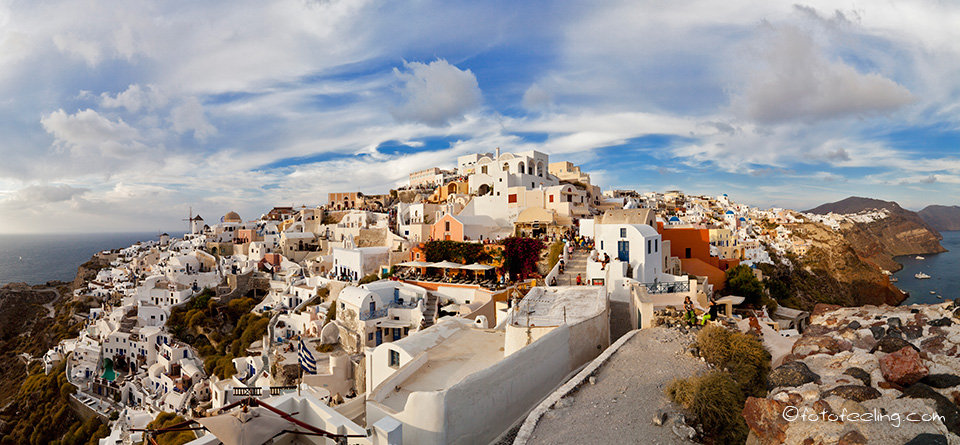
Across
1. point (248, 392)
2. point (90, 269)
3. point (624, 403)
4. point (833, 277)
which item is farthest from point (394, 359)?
point (90, 269)

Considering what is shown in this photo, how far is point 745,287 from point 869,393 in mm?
20380

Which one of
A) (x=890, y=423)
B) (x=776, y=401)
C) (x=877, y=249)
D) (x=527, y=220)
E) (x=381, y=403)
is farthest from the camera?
(x=877, y=249)

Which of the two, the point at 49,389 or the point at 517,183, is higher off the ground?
the point at 517,183

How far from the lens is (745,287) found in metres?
21.7

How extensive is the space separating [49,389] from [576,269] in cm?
4056

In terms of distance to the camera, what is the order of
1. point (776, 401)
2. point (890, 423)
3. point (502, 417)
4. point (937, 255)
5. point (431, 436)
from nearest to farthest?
point (890, 423) → point (776, 401) → point (431, 436) → point (502, 417) → point (937, 255)

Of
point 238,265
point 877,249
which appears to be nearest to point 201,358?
point 238,265

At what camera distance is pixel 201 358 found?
29.7m

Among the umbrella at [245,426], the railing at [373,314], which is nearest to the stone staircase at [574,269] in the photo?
the railing at [373,314]

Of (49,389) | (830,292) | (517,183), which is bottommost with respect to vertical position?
(49,389)

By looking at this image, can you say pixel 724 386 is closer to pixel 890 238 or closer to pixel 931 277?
pixel 931 277

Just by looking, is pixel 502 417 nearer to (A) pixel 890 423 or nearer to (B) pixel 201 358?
(A) pixel 890 423

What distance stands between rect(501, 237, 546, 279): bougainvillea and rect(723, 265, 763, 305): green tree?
9996 mm

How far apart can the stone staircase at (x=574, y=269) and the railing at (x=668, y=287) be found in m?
2.60
